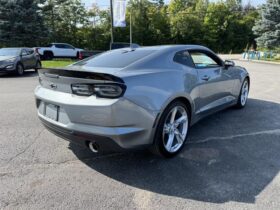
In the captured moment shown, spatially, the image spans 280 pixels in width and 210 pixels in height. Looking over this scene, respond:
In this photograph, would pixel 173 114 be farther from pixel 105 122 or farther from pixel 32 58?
pixel 32 58

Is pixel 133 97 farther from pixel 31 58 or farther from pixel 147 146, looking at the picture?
pixel 31 58

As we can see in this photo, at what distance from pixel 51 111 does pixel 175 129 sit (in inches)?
65.9

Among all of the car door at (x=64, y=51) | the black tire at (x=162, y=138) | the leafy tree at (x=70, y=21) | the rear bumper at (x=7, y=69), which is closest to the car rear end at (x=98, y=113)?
the black tire at (x=162, y=138)

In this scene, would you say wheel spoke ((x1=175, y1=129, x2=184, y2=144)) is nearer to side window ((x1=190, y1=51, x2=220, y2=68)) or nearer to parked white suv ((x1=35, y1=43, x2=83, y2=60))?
side window ((x1=190, y1=51, x2=220, y2=68))

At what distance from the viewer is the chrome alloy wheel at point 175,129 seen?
3928 millimetres

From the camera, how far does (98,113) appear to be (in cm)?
319

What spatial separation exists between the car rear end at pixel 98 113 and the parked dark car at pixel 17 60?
421 inches

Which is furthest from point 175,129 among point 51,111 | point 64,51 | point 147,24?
point 147,24

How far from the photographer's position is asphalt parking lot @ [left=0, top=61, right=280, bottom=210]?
2982mm

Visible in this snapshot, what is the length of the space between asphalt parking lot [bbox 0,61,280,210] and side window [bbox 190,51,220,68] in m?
1.11

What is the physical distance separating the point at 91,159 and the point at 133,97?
122cm

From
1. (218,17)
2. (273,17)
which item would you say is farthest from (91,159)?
(218,17)

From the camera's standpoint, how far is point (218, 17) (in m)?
52.8

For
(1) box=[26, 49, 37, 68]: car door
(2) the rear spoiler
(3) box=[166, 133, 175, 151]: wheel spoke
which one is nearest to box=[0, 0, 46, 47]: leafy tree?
(1) box=[26, 49, 37, 68]: car door
